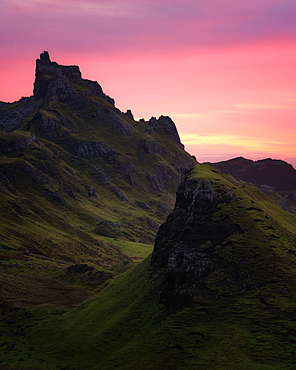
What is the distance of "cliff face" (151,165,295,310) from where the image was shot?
274 feet

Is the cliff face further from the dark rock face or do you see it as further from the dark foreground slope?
the dark foreground slope

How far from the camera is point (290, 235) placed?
335 ft

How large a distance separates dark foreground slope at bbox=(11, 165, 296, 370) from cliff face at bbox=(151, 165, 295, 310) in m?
0.23

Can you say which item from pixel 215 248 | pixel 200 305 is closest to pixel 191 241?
pixel 215 248

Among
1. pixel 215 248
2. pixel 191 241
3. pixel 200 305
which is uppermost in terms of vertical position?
pixel 191 241

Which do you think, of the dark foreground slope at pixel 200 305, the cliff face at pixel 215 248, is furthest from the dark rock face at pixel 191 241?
the dark foreground slope at pixel 200 305

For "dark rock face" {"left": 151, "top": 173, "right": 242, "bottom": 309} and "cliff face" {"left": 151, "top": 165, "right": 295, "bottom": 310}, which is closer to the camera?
"cliff face" {"left": 151, "top": 165, "right": 295, "bottom": 310}

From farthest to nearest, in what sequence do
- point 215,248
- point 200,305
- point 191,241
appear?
point 191,241
point 215,248
point 200,305

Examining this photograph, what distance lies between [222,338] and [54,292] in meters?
116

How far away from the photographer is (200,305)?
8025 centimetres

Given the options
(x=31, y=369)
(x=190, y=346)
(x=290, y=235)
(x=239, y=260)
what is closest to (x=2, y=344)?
(x=31, y=369)

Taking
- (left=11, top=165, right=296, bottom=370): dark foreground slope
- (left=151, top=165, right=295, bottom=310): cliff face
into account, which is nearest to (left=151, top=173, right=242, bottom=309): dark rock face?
(left=151, top=165, right=295, bottom=310): cliff face

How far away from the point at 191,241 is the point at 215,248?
686 cm

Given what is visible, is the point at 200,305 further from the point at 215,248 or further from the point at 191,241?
the point at 191,241
